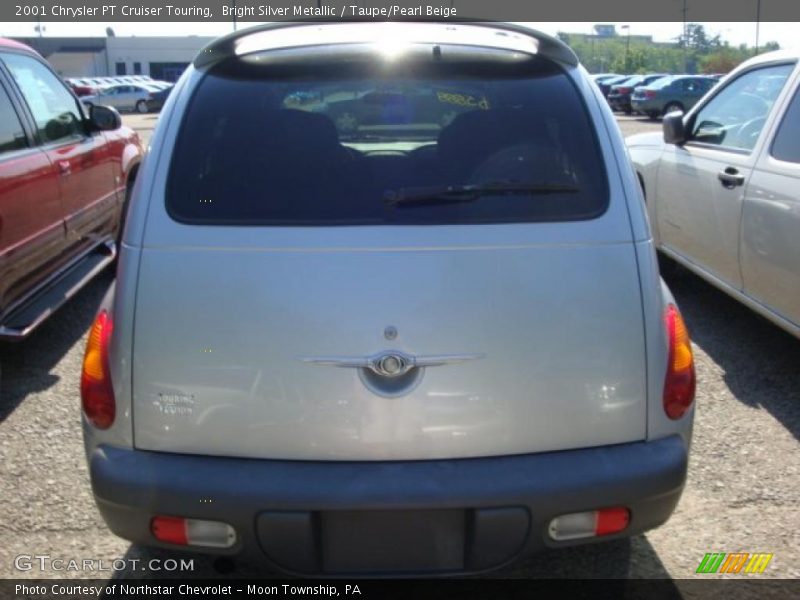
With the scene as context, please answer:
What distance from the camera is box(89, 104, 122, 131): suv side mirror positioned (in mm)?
6234

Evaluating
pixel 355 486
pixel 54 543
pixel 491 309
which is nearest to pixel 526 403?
pixel 491 309

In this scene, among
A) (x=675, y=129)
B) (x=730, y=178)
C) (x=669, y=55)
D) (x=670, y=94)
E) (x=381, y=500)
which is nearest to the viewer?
(x=381, y=500)

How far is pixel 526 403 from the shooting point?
7.55ft

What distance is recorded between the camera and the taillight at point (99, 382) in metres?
2.38

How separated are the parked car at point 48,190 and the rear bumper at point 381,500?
2604 mm

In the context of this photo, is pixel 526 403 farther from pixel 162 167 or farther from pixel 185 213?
pixel 162 167

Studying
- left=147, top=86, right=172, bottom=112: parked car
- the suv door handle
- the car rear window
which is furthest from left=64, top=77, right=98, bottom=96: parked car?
the car rear window

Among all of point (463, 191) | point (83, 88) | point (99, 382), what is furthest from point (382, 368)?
point (83, 88)

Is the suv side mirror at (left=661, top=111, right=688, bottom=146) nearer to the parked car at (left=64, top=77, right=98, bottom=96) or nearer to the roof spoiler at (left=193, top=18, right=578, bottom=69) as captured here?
the roof spoiler at (left=193, top=18, right=578, bottom=69)

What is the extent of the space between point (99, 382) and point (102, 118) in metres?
4.37

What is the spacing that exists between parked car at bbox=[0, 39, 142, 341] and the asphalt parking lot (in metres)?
0.42

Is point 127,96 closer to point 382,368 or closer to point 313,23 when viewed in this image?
point 313,23

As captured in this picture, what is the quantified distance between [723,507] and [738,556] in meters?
0.35

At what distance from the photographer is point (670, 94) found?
29859mm
